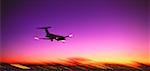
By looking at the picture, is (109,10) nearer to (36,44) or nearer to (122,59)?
(122,59)

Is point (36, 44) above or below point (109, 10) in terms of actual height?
below

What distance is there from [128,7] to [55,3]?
0.77 metres

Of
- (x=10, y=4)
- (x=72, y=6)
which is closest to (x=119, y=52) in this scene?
(x=72, y=6)

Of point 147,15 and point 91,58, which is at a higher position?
point 147,15

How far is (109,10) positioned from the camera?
377 cm

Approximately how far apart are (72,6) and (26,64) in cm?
77

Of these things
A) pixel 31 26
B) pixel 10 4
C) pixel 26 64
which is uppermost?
pixel 10 4

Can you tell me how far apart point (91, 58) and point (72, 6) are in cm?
58

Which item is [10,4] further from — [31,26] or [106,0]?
[106,0]

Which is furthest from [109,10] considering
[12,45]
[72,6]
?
[12,45]

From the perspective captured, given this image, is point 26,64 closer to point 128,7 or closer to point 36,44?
point 36,44

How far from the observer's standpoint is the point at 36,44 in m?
3.73

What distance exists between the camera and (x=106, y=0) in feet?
12.4

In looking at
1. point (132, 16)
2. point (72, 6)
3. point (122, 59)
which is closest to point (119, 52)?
point (122, 59)
